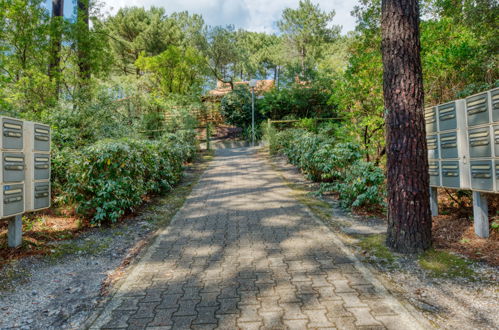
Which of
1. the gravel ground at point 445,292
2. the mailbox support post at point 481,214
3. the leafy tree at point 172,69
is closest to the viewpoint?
the gravel ground at point 445,292

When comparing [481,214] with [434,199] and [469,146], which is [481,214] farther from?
[434,199]

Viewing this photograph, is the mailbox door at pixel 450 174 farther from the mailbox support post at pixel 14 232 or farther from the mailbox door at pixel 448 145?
the mailbox support post at pixel 14 232

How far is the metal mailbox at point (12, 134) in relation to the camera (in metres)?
3.95

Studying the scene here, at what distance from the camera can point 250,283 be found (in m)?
3.56

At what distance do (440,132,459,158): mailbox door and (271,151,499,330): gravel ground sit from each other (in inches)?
60.3

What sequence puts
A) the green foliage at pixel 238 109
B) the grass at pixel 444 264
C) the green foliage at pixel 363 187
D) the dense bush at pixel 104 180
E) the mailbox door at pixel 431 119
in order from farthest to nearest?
the green foliage at pixel 238 109, the green foliage at pixel 363 187, the dense bush at pixel 104 180, the mailbox door at pixel 431 119, the grass at pixel 444 264

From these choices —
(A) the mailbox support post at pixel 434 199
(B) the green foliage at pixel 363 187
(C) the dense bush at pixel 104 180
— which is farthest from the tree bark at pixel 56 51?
(A) the mailbox support post at pixel 434 199

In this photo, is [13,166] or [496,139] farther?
[13,166]

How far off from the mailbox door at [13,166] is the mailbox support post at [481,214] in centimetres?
568

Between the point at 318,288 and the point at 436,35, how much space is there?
7.54 metres

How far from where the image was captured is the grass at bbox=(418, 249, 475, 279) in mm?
3596

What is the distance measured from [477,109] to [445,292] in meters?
2.21

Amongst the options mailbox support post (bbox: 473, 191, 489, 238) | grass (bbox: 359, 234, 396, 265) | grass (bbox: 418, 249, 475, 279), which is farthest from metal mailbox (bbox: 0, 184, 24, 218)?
mailbox support post (bbox: 473, 191, 489, 238)

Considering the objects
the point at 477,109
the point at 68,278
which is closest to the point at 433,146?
the point at 477,109
